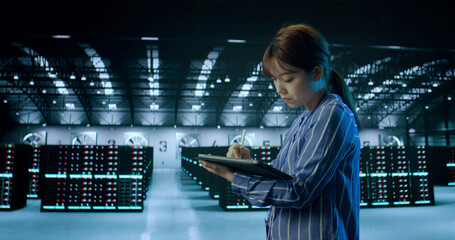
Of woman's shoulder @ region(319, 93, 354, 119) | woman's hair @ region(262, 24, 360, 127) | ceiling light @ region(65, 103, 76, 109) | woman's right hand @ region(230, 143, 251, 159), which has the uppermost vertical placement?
ceiling light @ region(65, 103, 76, 109)

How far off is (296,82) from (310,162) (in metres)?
0.31

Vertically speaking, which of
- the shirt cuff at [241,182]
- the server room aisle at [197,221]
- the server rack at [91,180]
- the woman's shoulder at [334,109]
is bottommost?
the server room aisle at [197,221]

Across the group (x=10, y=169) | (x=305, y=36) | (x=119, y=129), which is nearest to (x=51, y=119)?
(x=119, y=129)

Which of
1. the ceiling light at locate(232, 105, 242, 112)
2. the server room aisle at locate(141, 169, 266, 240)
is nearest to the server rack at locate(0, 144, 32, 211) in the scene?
the server room aisle at locate(141, 169, 266, 240)

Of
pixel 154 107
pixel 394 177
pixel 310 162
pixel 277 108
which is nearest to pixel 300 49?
pixel 310 162

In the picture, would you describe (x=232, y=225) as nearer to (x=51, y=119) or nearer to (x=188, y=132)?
(x=188, y=132)

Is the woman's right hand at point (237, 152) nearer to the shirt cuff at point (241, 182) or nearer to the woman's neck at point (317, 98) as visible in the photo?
the shirt cuff at point (241, 182)

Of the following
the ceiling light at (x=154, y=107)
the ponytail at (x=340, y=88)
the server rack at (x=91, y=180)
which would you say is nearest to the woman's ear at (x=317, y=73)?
the ponytail at (x=340, y=88)

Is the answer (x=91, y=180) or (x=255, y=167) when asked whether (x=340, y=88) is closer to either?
(x=255, y=167)

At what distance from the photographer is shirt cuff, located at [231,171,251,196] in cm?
108

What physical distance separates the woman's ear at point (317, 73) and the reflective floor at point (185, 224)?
4750 mm

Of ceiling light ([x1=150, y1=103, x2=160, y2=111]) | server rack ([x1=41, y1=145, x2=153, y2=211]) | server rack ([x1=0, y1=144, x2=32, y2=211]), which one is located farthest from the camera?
ceiling light ([x1=150, y1=103, x2=160, y2=111])

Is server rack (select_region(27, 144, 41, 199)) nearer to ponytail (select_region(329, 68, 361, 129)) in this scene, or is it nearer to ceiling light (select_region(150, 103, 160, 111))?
ponytail (select_region(329, 68, 361, 129))

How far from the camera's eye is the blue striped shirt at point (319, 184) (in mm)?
979
